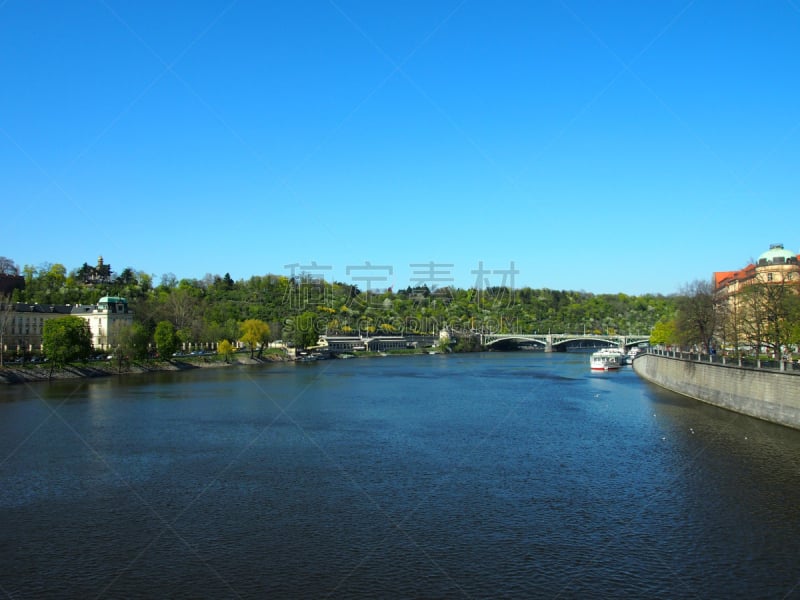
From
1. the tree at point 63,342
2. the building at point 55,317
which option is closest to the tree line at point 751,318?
the tree at point 63,342

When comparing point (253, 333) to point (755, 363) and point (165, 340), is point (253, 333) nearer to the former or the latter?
point (165, 340)

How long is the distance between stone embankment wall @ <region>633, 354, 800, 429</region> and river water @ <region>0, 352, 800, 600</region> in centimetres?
75

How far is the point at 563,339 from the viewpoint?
13450 cm

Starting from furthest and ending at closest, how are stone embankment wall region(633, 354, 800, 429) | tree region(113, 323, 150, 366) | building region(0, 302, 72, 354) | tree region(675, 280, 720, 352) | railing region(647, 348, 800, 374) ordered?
building region(0, 302, 72, 354)
tree region(113, 323, 150, 366)
tree region(675, 280, 720, 352)
railing region(647, 348, 800, 374)
stone embankment wall region(633, 354, 800, 429)

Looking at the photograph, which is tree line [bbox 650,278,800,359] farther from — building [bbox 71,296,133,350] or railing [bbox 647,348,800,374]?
building [bbox 71,296,133,350]

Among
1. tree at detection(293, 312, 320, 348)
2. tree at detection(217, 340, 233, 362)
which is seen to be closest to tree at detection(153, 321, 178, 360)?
tree at detection(217, 340, 233, 362)

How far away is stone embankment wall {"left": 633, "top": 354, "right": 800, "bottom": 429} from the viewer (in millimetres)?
27562

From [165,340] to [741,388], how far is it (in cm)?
5847

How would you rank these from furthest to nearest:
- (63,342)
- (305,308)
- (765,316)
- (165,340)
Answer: (305,308) < (165,340) < (63,342) < (765,316)

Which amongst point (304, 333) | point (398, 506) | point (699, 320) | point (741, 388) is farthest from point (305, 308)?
point (398, 506)

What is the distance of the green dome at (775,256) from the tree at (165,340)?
6206 cm

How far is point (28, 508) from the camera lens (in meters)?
17.6

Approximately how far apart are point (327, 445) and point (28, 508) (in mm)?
11129

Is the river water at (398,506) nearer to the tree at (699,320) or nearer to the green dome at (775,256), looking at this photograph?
the tree at (699,320)
